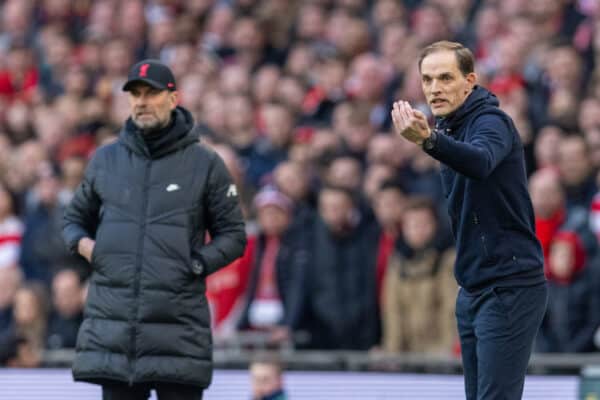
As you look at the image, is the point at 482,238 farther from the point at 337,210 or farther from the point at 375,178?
the point at 375,178

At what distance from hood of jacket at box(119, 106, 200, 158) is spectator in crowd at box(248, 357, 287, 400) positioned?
8.43ft

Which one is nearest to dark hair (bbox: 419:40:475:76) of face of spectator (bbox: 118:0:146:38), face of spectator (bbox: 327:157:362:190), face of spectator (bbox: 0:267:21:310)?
face of spectator (bbox: 327:157:362:190)

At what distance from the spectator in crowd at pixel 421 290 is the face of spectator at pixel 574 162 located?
0.99 m

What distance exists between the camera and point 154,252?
709 centimetres

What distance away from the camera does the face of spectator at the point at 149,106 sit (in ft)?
23.7

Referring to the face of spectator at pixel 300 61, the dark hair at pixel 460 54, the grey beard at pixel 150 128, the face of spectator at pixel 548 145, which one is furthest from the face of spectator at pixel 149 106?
the face of spectator at pixel 300 61

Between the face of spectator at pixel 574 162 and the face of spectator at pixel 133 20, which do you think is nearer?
the face of spectator at pixel 574 162

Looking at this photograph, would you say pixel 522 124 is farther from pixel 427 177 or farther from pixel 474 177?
pixel 474 177

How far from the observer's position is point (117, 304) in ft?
23.2

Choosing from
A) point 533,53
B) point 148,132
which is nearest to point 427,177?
point 533,53

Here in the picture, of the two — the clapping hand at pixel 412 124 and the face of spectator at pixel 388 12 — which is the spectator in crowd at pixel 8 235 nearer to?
the face of spectator at pixel 388 12

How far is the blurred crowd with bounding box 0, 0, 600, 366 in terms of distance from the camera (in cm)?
1004

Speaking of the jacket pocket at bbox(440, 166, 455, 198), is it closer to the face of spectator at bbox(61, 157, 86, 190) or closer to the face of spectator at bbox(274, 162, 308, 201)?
the face of spectator at bbox(274, 162, 308, 201)

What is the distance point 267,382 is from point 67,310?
8.47ft
